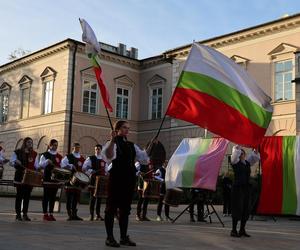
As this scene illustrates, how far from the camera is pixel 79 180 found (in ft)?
42.2

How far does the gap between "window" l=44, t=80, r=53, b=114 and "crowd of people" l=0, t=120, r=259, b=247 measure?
2121 cm

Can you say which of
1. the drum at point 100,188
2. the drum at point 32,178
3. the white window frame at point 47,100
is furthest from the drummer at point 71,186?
the white window frame at point 47,100

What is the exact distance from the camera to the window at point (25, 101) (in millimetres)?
39444

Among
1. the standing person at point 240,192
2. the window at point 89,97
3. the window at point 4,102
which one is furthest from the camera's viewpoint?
the window at point 4,102

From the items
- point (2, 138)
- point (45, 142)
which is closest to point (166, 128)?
point (45, 142)

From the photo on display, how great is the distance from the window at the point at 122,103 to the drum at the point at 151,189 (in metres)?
23.8

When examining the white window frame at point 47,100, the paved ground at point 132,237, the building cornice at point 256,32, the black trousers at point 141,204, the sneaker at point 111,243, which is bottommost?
the paved ground at point 132,237

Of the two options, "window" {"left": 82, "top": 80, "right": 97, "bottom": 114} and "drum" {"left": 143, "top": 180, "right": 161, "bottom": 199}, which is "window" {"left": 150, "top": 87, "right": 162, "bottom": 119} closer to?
"window" {"left": 82, "top": 80, "right": 97, "bottom": 114}

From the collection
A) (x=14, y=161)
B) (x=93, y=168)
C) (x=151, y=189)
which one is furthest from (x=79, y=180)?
(x=151, y=189)

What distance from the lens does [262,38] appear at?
30.3m

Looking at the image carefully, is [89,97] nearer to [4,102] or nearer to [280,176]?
[4,102]

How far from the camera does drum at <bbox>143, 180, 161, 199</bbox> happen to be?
556 inches

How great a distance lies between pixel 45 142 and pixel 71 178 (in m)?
24.7

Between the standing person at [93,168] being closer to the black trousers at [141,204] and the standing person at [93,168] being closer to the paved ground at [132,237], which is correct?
the black trousers at [141,204]
